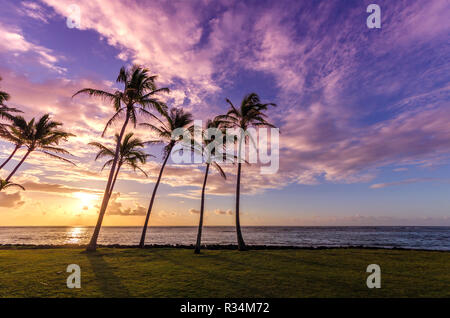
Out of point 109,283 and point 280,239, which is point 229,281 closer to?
point 109,283

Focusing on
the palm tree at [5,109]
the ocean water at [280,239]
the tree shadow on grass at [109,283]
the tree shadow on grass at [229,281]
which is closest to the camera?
the tree shadow on grass at [109,283]

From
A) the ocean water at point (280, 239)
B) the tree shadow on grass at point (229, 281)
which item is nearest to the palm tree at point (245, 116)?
the tree shadow on grass at point (229, 281)

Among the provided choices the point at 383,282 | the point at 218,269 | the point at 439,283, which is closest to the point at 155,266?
the point at 218,269

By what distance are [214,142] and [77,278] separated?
13.1 metres

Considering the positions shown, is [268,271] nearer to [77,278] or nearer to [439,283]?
[439,283]

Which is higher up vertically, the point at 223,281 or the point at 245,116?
the point at 245,116

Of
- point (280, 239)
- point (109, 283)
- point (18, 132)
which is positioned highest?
point (18, 132)

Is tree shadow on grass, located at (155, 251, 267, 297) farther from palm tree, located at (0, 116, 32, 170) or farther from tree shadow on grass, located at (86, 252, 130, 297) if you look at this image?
palm tree, located at (0, 116, 32, 170)

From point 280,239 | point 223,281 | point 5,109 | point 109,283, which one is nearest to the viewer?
point 109,283

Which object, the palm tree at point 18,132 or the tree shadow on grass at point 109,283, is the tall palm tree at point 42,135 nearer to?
the palm tree at point 18,132

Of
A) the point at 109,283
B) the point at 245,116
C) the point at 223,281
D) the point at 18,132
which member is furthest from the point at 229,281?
the point at 18,132

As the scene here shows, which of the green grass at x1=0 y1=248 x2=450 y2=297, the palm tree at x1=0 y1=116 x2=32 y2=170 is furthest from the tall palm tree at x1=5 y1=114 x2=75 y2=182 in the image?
the green grass at x1=0 y1=248 x2=450 y2=297

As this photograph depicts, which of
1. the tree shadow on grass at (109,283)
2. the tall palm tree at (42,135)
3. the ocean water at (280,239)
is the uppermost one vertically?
the tall palm tree at (42,135)
